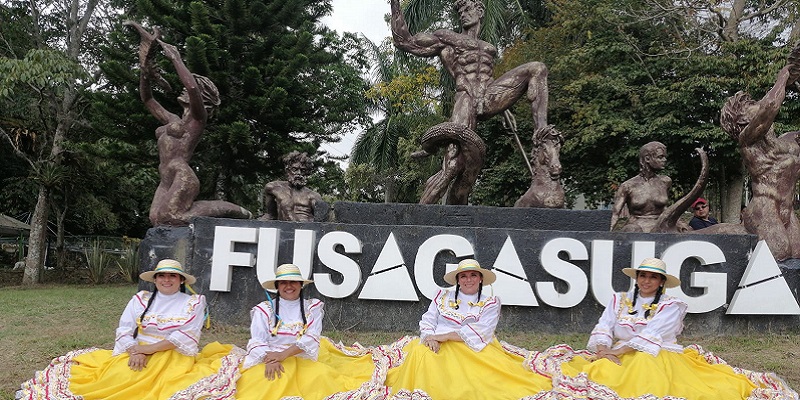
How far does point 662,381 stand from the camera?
388 centimetres

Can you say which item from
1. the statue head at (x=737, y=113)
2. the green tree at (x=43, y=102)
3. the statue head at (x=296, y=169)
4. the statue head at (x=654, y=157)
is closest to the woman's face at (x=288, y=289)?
the statue head at (x=296, y=169)

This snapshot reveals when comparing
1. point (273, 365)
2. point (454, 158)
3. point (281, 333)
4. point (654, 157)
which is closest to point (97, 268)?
point (454, 158)

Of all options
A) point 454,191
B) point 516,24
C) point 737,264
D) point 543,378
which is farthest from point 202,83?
point 516,24

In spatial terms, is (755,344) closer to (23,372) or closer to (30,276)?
(23,372)

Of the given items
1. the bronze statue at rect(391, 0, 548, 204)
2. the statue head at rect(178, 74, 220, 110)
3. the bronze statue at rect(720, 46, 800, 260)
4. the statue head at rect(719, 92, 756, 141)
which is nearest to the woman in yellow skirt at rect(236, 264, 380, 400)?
the bronze statue at rect(391, 0, 548, 204)

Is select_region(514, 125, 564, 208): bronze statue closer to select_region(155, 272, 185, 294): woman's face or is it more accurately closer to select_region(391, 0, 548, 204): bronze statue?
select_region(391, 0, 548, 204): bronze statue

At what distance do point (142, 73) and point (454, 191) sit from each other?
12.6 feet

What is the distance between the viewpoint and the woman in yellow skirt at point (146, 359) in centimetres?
401

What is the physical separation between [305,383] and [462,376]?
94 cm

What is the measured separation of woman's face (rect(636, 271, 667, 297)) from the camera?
4211 mm

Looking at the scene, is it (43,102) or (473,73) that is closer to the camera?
(473,73)

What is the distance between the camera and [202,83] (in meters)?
8.08

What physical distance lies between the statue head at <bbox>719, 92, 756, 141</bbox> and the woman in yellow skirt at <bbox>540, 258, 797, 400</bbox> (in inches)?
154

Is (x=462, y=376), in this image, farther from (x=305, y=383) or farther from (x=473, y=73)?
(x=473, y=73)
